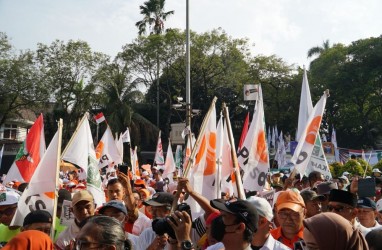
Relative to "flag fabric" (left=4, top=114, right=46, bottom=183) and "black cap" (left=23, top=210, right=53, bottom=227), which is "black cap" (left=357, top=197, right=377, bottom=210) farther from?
"flag fabric" (left=4, top=114, right=46, bottom=183)

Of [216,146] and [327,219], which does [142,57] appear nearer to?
[216,146]

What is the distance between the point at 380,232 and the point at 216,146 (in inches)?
173

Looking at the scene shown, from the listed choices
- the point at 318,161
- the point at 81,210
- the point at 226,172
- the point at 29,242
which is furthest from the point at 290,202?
the point at 318,161

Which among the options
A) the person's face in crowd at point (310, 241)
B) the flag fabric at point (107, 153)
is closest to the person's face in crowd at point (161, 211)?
the person's face in crowd at point (310, 241)

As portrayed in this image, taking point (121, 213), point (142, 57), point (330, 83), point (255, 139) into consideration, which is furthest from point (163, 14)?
point (121, 213)

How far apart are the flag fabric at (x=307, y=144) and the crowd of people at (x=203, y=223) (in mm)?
934

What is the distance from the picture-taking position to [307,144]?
7.96 metres

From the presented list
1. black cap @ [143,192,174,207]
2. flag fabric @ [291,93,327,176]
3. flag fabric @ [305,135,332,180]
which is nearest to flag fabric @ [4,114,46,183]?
black cap @ [143,192,174,207]

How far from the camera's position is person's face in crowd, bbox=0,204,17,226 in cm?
529

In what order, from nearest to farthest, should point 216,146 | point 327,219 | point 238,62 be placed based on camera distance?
point 327,219, point 216,146, point 238,62

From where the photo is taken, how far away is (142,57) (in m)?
42.5

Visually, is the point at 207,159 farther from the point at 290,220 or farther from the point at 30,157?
the point at 30,157

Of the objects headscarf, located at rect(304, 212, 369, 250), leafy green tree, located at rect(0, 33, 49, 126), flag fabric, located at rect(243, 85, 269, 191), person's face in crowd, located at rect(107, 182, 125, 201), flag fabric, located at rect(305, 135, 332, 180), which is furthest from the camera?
leafy green tree, located at rect(0, 33, 49, 126)

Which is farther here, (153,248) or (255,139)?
(255,139)
